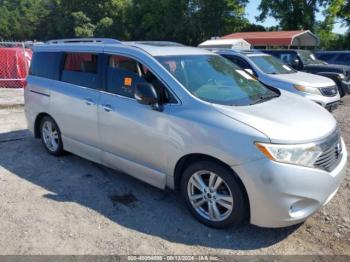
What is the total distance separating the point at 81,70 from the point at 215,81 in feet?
6.35

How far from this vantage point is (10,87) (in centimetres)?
1273

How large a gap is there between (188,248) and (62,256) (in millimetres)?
1121

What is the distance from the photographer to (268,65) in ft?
30.8

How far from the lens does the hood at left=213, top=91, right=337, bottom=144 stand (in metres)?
3.20

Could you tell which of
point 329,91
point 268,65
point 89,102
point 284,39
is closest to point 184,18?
point 284,39

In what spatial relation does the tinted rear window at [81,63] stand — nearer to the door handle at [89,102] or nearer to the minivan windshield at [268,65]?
the door handle at [89,102]

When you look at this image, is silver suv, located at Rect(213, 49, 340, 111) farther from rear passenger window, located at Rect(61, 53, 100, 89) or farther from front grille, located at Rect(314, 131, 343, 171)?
front grille, located at Rect(314, 131, 343, 171)

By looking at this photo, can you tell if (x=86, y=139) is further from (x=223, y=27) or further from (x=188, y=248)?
(x=223, y=27)

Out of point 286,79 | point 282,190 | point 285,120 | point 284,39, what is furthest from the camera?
point 284,39

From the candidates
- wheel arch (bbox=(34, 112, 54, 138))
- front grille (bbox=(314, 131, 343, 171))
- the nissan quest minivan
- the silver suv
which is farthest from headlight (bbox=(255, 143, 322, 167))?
the silver suv

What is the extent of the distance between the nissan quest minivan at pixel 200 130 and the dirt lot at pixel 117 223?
0.85ft

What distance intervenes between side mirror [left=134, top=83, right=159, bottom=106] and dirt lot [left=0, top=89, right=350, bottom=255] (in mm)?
1208

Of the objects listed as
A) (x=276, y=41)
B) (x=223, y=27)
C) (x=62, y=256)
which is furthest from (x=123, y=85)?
(x=223, y=27)

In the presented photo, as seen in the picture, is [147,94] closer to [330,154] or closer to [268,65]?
[330,154]
